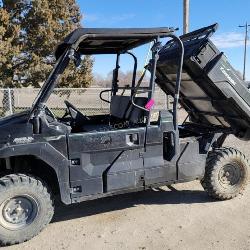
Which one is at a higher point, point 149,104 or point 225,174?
point 149,104

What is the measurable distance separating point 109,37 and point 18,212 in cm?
228

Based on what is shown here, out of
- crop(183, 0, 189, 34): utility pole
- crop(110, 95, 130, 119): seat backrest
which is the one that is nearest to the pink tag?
crop(110, 95, 130, 119): seat backrest

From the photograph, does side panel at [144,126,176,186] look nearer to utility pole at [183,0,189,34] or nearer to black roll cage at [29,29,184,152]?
black roll cage at [29,29,184,152]

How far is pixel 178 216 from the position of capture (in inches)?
220

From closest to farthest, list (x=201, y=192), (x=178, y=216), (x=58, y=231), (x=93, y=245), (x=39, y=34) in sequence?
(x=93, y=245) → (x=58, y=231) → (x=178, y=216) → (x=201, y=192) → (x=39, y=34)

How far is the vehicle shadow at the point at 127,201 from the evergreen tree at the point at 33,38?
15147mm

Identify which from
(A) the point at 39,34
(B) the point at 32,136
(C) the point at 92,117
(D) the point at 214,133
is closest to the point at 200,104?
(D) the point at 214,133

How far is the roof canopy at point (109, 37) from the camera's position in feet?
16.2

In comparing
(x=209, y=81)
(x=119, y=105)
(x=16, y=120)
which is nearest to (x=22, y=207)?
(x=16, y=120)

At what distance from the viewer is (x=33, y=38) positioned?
69.9ft

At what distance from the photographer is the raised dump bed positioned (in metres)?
5.54

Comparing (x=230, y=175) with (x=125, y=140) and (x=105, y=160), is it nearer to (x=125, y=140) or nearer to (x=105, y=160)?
(x=125, y=140)

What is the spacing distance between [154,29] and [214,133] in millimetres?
1796

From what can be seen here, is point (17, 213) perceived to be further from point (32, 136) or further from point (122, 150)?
point (122, 150)
